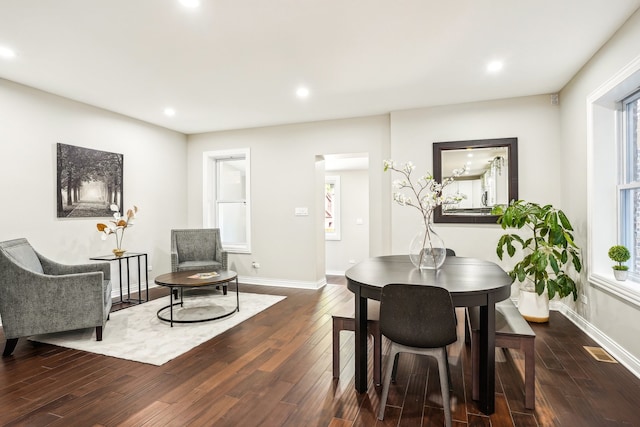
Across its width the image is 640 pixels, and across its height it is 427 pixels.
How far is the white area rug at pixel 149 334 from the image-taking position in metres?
2.89

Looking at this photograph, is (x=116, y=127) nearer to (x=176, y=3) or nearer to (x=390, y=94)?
(x=176, y=3)

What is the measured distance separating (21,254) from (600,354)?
500 cm

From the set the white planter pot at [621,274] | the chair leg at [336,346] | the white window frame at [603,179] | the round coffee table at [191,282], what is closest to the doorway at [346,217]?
the round coffee table at [191,282]

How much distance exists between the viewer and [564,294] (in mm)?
3383

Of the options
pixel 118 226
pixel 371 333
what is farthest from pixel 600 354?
pixel 118 226

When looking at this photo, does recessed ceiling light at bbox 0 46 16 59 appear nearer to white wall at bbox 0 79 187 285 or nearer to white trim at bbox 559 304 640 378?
white wall at bbox 0 79 187 285

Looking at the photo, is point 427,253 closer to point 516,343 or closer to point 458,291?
point 458,291

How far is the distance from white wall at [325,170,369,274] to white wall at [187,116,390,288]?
1274 mm

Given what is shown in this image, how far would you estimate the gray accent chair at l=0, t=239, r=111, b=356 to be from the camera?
9.19ft

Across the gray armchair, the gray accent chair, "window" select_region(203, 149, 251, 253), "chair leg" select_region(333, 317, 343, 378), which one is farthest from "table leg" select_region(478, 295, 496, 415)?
"window" select_region(203, 149, 251, 253)

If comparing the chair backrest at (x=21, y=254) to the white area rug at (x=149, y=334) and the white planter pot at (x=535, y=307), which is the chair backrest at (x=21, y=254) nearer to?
the white area rug at (x=149, y=334)

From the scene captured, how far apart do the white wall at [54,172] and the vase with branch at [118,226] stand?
0.12 metres

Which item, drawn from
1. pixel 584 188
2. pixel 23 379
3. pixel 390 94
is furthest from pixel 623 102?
pixel 23 379

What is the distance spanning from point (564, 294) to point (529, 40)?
2.39m
